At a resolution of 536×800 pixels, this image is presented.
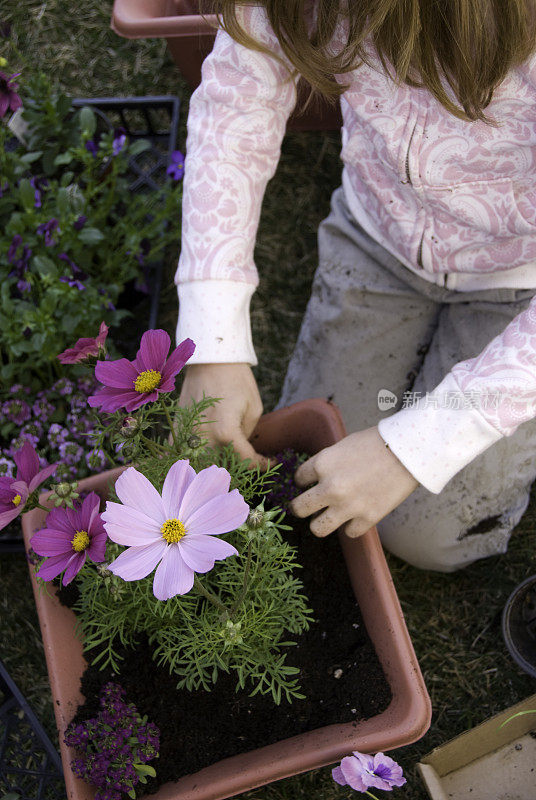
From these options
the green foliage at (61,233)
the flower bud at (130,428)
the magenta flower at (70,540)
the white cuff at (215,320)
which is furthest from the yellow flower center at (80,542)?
the green foliage at (61,233)

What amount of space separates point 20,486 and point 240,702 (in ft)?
1.30

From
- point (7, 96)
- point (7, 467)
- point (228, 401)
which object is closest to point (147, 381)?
point (228, 401)

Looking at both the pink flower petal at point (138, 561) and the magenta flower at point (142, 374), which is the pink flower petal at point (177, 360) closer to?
the magenta flower at point (142, 374)

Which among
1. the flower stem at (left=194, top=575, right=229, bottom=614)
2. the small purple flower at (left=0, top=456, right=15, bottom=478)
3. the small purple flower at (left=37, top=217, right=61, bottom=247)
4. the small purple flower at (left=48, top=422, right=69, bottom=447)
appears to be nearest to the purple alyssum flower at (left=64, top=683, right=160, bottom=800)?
the flower stem at (left=194, top=575, right=229, bottom=614)

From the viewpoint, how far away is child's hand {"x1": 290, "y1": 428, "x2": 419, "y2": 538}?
36.5 inches

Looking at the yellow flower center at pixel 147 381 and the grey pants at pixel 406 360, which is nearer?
the yellow flower center at pixel 147 381

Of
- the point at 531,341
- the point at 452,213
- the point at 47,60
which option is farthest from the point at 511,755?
the point at 47,60

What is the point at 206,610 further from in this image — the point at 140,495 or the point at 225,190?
the point at 225,190

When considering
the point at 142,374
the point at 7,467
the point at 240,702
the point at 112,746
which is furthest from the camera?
the point at 7,467

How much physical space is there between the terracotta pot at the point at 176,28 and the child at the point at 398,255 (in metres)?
0.26

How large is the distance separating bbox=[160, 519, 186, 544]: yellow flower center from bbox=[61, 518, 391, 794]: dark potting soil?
1.16 ft

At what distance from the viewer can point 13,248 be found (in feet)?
4.26

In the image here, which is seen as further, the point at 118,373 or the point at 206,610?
the point at 206,610

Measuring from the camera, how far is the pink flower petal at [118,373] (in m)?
0.72
